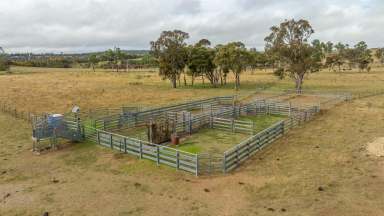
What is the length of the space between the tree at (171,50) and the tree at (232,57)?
572 centimetres

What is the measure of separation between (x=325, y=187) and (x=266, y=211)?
125 inches

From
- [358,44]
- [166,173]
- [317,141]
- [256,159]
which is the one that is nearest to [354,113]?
[317,141]

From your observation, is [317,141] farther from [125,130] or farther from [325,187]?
[125,130]

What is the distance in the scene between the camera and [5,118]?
27469mm

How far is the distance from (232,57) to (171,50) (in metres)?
9.54

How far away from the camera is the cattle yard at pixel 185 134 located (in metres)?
15.1

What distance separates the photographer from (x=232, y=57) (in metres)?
47.7

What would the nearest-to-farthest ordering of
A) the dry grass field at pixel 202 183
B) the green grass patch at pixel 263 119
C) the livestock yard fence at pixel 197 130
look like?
the dry grass field at pixel 202 183 → the livestock yard fence at pixel 197 130 → the green grass patch at pixel 263 119

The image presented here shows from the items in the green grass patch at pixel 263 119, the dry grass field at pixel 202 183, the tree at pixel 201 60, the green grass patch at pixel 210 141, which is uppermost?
the tree at pixel 201 60

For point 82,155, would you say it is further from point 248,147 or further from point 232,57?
point 232,57

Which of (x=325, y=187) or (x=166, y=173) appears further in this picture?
(x=166, y=173)

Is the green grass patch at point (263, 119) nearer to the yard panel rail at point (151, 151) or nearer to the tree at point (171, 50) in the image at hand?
the yard panel rail at point (151, 151)

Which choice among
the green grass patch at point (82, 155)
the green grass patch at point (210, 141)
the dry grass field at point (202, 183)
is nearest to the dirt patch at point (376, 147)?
the dry grass field at point (202, 183)

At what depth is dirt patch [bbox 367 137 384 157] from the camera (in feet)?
53.9
